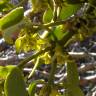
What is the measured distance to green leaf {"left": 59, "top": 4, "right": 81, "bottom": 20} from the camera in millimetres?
708

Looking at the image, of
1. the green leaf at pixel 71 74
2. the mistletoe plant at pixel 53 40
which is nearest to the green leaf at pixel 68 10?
the mistletoe plant at pixel 53 40

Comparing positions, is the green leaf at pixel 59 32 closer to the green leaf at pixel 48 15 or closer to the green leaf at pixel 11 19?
the green leaf at pixel 48 15

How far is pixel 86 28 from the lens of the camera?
662 millimetres

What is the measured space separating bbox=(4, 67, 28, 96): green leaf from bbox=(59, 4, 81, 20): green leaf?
0.57 ft

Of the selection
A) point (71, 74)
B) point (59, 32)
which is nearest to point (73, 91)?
point (71, 74)

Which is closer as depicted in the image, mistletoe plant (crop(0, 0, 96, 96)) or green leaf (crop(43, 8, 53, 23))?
mistletoe plant (crop(0, 0, 96, 96))

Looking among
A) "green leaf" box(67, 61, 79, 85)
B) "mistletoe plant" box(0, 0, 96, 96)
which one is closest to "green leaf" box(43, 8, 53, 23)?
"mistletoe plant" box(0, 0, 96, 96)

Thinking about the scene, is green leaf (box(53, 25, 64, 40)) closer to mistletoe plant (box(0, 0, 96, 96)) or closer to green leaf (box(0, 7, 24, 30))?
mistletoe plant (box(0, 0, 96, 96))

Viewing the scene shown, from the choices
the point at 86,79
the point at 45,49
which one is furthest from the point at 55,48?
the point at 86,79

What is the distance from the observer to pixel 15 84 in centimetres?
61

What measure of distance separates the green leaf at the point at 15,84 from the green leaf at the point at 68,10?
172 millimetres

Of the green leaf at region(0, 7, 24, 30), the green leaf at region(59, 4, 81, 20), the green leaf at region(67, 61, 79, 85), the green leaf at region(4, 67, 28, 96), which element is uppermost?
the green leaf at region(0, 7, 24, 30)

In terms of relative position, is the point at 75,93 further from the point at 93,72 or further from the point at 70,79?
the point at 93,72

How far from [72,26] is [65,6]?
5cm
